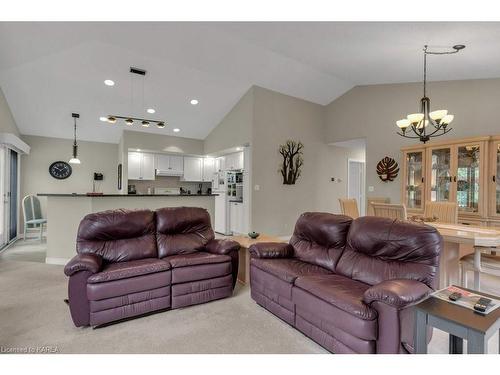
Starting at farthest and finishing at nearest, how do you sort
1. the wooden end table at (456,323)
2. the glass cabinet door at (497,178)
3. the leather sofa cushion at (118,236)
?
1. the glass cabinet door at (497,178)
2. the leather sofa cushion at (118,236)
3. the wooden end table at (456,323)

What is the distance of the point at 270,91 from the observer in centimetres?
594

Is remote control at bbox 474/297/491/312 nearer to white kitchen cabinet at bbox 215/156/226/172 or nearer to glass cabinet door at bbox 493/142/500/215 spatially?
glass cabinet door at bbox 493/142/500/215

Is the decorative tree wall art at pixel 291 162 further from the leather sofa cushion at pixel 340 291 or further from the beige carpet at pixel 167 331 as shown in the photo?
the leather sofa cushion at pixel 340 291

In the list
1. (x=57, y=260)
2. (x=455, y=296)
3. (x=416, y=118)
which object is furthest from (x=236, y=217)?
(x=455, y=296)

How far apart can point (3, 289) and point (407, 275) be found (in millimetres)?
4322

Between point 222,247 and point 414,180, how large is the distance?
4.06 metres

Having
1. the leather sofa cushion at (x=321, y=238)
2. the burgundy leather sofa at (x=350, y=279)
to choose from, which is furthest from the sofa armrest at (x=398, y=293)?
the leather sofa cushion at (x=321, y=238)

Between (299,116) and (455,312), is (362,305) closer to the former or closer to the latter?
(455,312)

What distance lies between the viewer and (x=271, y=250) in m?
2.89

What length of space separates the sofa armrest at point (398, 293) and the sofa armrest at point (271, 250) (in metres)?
1.20

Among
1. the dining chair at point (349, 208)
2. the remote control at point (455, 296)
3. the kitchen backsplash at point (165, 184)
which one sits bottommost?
the remote control at point (455, 296)

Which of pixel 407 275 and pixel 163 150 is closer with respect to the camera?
pixel 407 275

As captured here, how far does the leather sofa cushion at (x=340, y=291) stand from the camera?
5.75ft
